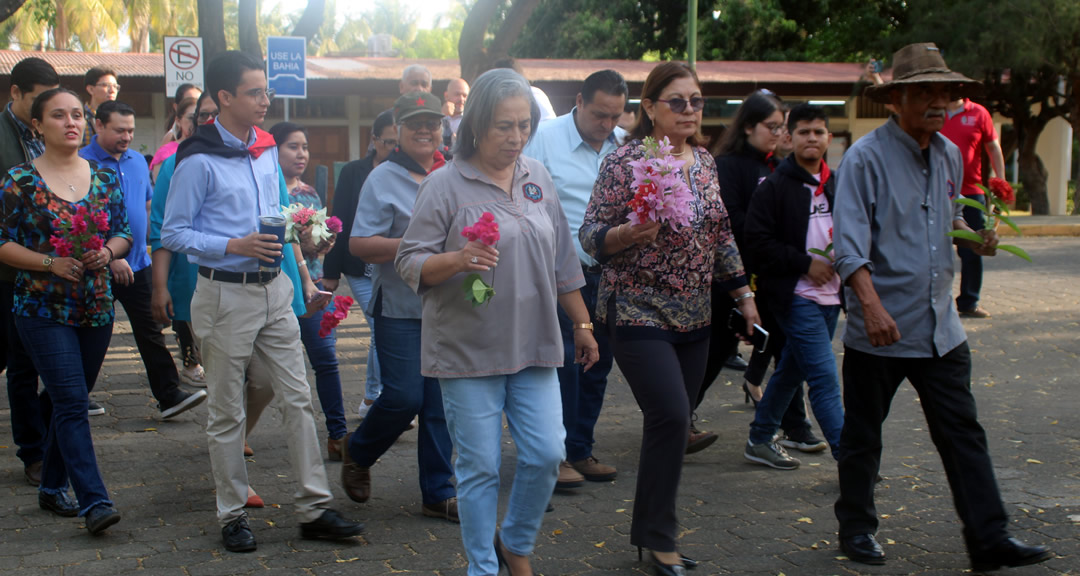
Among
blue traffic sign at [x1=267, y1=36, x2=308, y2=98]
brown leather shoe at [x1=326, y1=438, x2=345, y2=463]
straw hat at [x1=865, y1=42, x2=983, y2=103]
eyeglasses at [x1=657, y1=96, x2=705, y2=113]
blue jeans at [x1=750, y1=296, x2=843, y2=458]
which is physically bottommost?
brown leather shoe at [x1=326, y1=438, x2=345, y2=463]

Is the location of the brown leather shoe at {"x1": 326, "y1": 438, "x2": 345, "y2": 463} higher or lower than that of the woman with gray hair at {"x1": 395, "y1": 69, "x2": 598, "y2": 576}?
lower

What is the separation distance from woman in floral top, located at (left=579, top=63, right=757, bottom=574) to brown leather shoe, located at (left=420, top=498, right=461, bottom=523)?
1.03 m

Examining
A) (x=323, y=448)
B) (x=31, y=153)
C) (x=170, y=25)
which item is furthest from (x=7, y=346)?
(x=170, y=25)

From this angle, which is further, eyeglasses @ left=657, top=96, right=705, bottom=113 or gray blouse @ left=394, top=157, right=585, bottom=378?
eyeglasses @ left=657, top=96, right=705, bottom=113

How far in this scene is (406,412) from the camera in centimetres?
512

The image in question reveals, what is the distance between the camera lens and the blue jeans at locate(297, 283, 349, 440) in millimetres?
6078

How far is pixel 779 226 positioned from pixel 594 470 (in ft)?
5.39

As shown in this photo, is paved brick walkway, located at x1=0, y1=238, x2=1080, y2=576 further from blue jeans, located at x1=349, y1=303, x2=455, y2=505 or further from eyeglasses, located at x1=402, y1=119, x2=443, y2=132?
eyeglasses, located at x1=402, y1=119, x2=443, y2=132

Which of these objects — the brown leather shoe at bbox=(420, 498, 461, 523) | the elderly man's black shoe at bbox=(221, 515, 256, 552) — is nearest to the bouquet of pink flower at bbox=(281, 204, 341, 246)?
the elderly man's black shoe at bbox=(221, 515, 256, 552)

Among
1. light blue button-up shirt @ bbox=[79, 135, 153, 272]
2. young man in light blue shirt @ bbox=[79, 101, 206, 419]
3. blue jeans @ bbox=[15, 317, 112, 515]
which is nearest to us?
blue jeans @ bbox=[15, 317, 112, 515]

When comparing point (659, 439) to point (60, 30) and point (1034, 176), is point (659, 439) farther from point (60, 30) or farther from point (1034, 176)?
point (60, 30)

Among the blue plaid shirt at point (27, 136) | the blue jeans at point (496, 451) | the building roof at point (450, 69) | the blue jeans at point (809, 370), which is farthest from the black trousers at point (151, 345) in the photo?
the building roof at point (450, 69)

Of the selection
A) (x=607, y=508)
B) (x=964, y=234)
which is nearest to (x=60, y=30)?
(x=607, y=508)

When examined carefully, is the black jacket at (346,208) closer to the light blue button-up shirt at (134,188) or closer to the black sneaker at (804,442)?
the light blue button-up shirt at (134,188)
